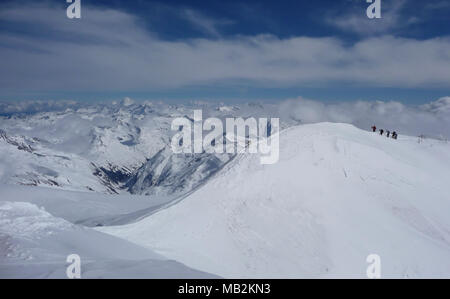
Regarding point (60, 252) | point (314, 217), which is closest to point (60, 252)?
point (60, 252)

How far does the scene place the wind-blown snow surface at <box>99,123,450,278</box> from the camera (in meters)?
18.3

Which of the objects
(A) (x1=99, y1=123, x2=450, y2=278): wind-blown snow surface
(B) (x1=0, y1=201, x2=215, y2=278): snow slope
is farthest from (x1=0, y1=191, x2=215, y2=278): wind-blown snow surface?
(A) (x1=99, y1=123, x2=450, y2=278): wind-blown snow surface

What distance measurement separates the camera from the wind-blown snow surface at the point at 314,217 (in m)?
18.3

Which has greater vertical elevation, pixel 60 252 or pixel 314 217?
pixel 314 217

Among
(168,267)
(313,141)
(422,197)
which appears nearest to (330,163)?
(313,141)

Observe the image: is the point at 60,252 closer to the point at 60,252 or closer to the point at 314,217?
the point at 60,252

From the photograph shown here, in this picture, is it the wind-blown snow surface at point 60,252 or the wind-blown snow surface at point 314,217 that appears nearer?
the wind-blown snow surface at point 60,252

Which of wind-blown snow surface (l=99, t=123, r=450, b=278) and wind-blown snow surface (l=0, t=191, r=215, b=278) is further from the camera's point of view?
wind-blown snow surface (l=99, t=123, r=450, b=278)

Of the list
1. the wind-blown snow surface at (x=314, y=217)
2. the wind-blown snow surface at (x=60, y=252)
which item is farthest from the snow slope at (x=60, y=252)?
the wind-blown snow surface at (x=314, y=217)

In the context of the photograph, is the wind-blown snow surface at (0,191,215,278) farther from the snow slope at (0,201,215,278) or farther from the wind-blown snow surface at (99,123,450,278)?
the wind-blown snow surface at (99,123,450,278)

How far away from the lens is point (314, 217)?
2147 cm

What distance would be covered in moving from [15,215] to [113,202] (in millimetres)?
22320

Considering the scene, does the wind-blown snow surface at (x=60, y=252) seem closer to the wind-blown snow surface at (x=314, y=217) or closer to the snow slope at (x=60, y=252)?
the snow slope at (x=60, y=252)

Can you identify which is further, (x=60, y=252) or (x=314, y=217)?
(x=314, y=217)
